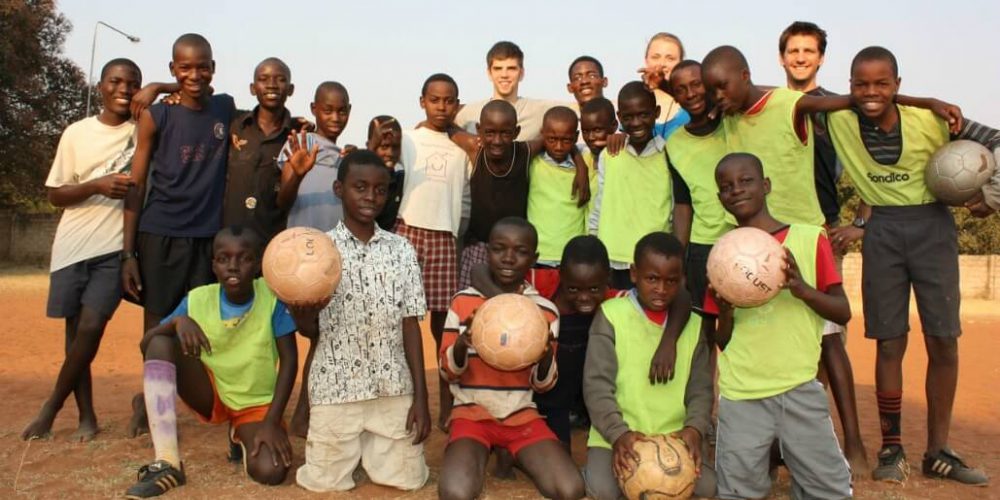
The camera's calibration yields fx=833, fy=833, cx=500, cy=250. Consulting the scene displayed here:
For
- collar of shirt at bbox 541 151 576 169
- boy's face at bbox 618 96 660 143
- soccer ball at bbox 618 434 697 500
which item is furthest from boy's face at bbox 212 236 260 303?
boy's face at bbox 618 96 660 143

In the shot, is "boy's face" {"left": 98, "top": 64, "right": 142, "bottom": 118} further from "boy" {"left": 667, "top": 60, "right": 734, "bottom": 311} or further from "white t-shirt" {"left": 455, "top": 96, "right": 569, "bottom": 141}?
"boy" {"left": 667, "top": 60, "right": 734, "bottom": 311}

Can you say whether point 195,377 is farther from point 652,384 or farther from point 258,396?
point 652,384

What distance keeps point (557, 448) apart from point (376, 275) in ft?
4.59

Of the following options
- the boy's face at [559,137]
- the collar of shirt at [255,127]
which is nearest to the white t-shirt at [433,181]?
the boy's face at [559,137]

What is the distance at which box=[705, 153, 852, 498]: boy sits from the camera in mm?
4375

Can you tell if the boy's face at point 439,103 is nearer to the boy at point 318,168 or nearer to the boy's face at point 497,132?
the boy's face at point 497,132

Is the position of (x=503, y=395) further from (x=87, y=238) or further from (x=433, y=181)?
(x=87, y=238)

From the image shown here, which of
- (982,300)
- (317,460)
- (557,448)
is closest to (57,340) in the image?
(317,460)

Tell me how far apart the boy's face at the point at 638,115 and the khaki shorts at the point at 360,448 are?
2.33 metres

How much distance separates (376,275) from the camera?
4746 mm

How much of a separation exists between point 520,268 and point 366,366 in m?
1.03

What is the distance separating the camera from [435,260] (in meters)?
5.91

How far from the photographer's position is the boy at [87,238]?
5.56 meters

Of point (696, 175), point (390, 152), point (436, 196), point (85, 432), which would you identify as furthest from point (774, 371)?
point (85, 432)
